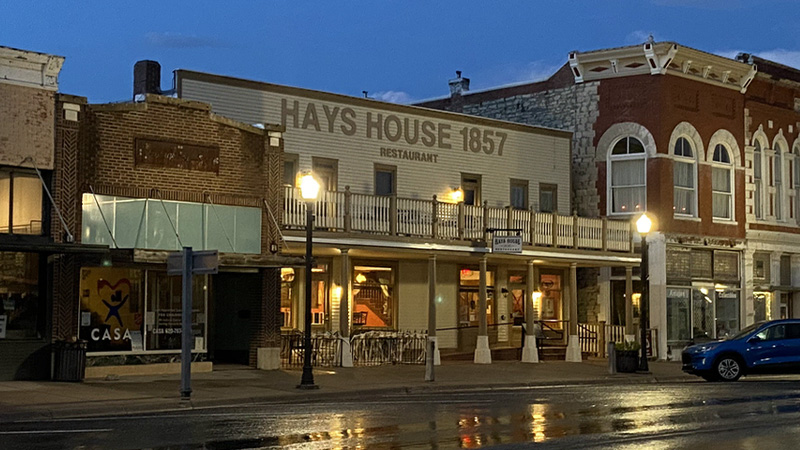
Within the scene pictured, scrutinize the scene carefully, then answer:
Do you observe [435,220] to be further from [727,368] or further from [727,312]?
[727,312]

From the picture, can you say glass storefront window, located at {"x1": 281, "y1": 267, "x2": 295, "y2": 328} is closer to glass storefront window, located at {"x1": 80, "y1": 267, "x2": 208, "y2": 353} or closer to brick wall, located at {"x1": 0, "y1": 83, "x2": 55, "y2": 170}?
glass storefront window, located at {"x1": 80, "y1": 267, "x2": 208, "y2": 353}

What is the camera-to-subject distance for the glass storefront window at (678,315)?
36.4m

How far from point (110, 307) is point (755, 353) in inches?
571

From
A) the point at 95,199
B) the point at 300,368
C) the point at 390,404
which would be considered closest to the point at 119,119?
the point at 95,199

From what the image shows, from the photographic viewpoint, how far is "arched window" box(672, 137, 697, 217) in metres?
36.9

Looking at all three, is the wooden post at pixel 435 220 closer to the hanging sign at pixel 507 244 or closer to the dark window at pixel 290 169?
the hanging sign at pixel 507 244

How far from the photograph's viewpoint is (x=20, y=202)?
22.4 metres

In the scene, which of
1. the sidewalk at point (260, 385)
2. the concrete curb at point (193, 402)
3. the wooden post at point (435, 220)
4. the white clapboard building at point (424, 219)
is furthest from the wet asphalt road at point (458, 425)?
the wooden post at point (435, 220)

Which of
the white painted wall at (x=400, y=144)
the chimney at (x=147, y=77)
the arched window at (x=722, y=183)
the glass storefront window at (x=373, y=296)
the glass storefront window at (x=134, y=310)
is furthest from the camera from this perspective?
the arched window at (x=722, y=183)

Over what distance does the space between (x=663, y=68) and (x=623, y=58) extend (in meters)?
1.35

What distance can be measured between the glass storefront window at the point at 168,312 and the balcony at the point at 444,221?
284 centimetres

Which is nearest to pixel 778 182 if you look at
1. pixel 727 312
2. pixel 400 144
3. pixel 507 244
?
pixel 727 312

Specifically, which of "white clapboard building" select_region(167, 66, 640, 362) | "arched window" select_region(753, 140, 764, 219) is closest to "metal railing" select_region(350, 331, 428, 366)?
"white clapboard building" select_region(167, 66, 640, 362)

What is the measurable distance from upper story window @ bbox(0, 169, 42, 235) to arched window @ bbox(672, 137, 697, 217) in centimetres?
2158
